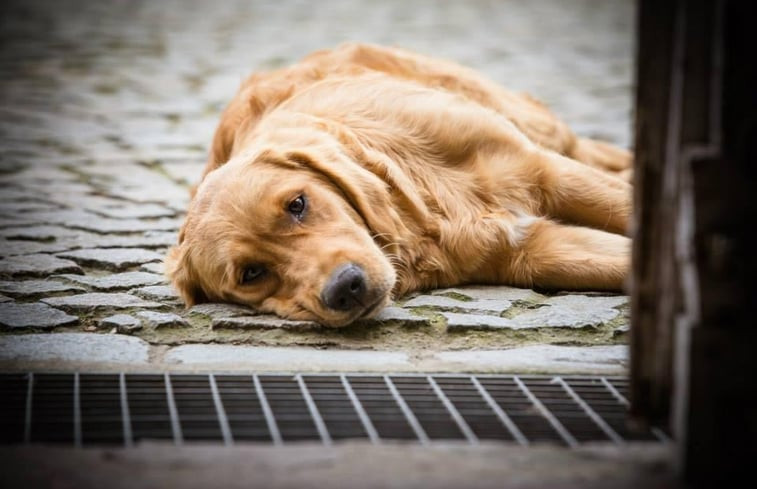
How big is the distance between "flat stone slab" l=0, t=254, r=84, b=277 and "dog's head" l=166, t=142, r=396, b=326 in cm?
65

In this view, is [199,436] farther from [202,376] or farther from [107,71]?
[107,71]

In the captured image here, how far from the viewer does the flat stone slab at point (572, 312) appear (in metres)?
3.67

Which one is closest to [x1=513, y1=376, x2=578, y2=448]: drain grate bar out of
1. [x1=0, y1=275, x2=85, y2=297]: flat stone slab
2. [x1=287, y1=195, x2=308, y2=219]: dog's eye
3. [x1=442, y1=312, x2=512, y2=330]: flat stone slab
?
[x1=442, y1=312, x2=512, y2=330]: flat stone slab

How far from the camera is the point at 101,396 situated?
2.98 m

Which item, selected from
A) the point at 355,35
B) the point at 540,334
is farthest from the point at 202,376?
the point at 355,35

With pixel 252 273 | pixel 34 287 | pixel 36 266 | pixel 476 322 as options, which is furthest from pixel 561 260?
pixel 36 266

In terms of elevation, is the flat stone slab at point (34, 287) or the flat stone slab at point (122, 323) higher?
the flat stone slab at point (34, 287)

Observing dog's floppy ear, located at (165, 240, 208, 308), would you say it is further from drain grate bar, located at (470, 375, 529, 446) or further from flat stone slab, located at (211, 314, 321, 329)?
drain grate bar, located at (470, 375, 529, 446)

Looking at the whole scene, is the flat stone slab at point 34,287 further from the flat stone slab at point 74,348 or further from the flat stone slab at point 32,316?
the flat stone slab at point 74,348

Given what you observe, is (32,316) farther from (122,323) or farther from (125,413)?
(125,413)

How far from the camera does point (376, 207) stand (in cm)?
404

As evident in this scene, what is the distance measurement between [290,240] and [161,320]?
0.57 metres

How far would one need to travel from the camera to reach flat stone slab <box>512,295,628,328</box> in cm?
367

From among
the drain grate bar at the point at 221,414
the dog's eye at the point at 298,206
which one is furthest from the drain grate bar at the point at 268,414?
the dog's eye at the point at 298,206
